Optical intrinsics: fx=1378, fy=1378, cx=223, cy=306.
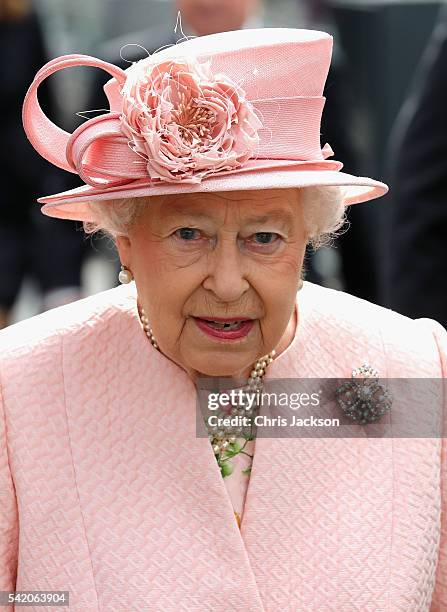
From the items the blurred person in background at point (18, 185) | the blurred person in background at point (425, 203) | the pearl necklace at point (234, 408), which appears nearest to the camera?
the pearl necklace at point (234, 408)

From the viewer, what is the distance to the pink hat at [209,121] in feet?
10.1

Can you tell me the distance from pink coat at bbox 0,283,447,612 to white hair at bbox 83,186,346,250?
35 centimetres

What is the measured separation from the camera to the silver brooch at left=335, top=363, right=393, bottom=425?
11.7 ft

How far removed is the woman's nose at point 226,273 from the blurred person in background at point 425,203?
225cm

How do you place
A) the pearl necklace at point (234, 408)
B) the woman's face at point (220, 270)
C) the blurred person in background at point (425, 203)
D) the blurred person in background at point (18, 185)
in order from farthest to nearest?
1. the blurred person in background at point (18, 185)
2. the blurred person in background at point (425, 203)
3. the pearl necklace at point (234, 408)
4. the woman's face at point (220, 270)

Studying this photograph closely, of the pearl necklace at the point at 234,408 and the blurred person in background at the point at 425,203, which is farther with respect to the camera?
the blurred person in background at the point at 425,203

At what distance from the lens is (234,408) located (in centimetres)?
353

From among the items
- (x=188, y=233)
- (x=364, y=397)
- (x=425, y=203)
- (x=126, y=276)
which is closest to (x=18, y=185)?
(x=425, y=203)

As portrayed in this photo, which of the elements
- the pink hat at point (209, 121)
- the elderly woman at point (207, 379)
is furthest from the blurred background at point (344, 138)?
the elderly woman at point (207, 379)

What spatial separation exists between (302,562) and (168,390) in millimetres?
549

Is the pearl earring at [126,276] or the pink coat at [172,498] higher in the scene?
the pearl earring at [126,276]

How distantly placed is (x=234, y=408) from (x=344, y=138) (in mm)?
2905

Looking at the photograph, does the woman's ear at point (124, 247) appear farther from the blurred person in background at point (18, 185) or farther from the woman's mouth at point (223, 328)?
the blurred person in background at point (18, 185)

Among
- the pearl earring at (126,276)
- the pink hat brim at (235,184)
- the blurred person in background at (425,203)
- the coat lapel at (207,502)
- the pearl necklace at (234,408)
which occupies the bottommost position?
the coat lapel at (207,502)
